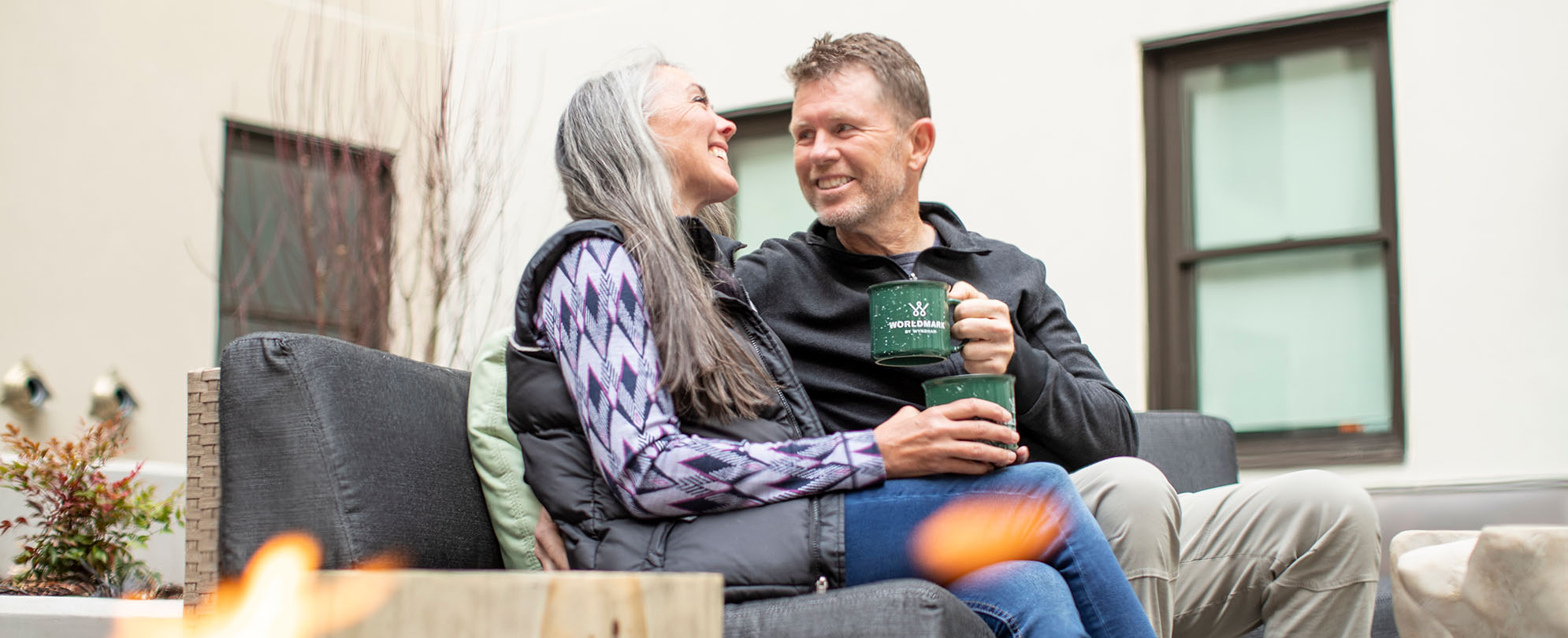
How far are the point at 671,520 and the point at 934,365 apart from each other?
0.82m

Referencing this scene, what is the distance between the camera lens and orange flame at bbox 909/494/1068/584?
198cm

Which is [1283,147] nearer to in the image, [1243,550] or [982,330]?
[1243,550]

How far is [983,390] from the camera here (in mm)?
1992

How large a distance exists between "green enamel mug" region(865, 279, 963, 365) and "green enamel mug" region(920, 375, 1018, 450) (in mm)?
51

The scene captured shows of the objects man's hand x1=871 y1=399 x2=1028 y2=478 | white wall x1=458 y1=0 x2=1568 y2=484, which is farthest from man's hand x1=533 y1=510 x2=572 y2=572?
white wall x1=458 y1=0 x2=1568 y2=484

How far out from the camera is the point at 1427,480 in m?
4.66

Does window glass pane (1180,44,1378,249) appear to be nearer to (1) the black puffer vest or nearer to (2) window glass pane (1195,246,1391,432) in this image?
(2) window glass pane (1195,246,1391,432)

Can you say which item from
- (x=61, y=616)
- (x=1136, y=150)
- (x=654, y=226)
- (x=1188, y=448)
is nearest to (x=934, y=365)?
(x=654, y=226)

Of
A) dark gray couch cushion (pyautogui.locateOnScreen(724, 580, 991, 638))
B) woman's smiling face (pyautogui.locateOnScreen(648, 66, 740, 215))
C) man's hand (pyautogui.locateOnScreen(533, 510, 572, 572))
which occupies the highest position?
woman's smiling face (pyautogui.locateOnScreen(648, 66, 740, 215))

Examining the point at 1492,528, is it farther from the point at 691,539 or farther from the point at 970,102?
the point at 970,102

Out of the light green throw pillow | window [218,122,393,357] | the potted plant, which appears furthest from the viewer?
window [218,122,393,357]

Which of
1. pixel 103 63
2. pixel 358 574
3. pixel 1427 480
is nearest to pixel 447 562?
pixel 358 574

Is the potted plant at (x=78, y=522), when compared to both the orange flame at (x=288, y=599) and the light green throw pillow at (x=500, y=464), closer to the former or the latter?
the light green throw pillow at (x=500, y=464)

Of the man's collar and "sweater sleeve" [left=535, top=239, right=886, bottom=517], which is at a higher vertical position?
the man's collar
